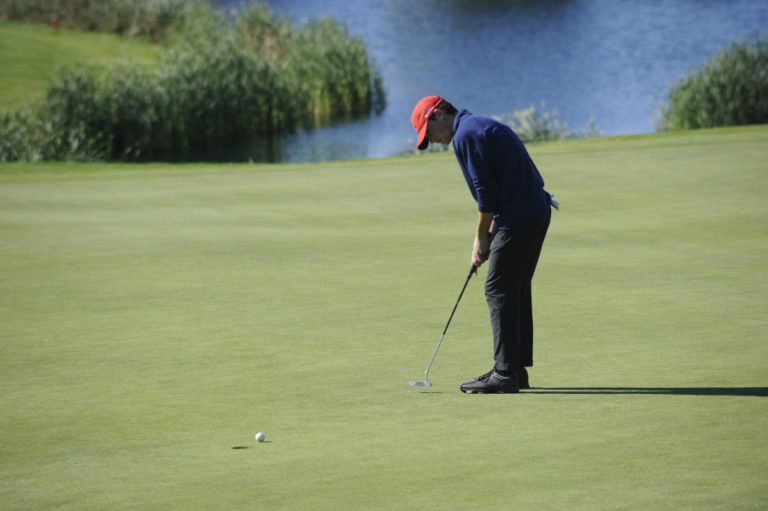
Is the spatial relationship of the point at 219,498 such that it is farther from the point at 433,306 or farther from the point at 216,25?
the point at 216,25

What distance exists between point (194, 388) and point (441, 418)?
134cm

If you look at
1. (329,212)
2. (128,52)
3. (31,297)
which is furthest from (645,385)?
(128,52)

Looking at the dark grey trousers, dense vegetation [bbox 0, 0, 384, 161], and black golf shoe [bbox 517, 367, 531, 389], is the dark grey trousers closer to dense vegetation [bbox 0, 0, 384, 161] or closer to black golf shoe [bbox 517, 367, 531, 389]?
black golf shoe [bbox 517, 367, 531, 389]

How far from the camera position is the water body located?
2659 cm

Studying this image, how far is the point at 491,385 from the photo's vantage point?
492 cm

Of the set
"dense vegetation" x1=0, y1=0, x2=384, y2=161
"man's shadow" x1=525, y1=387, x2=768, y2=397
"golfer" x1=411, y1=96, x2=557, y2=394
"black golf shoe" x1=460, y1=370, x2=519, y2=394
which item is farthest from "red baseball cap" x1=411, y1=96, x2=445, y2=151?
"dense vegetation" x1=0, y1=0, x2=384, y2=161

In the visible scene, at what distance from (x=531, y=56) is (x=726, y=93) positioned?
16723 millimetres

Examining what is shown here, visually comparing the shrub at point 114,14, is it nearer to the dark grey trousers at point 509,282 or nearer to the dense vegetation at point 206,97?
the dense vegetation at point 206,97

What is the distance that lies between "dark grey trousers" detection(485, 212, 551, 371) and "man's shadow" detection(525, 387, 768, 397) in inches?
10.3

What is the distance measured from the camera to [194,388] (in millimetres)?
5059

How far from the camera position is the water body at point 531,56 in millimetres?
26594

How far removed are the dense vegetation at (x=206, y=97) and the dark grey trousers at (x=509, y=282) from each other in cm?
1523

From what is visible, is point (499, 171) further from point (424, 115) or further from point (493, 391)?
point (493, 391)

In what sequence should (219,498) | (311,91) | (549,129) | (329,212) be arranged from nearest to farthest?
(219,498) < (329,212) < (549,129) < (311,91)
